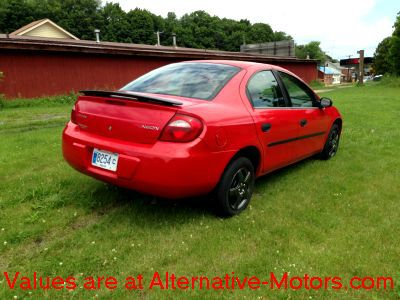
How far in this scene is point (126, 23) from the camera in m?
68.1

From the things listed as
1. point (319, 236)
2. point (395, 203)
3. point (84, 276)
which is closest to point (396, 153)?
point (395, 203)

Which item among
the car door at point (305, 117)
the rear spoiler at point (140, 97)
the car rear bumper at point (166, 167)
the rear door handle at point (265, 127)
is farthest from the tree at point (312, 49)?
the car rear bumper at point (166, 167)

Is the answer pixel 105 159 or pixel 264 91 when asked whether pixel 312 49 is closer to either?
pixel 264 91

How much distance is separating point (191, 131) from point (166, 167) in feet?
1.19

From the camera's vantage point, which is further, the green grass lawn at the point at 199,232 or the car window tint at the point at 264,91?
the car window tint at the point at 264,91

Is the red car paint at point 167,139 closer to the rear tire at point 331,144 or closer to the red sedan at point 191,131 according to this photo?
the red sedan at point 191,131

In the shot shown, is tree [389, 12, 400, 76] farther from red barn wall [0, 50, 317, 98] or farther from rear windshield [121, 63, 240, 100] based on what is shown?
rear windshield [121, 63, 240, 100]

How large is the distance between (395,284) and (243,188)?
1.55 meters

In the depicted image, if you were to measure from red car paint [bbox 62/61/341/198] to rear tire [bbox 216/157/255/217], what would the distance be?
0.36 ft

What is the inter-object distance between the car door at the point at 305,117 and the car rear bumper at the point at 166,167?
161 centimetres

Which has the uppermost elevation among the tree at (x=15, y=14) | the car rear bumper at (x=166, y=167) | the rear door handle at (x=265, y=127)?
the tree at (x=15, y=14)

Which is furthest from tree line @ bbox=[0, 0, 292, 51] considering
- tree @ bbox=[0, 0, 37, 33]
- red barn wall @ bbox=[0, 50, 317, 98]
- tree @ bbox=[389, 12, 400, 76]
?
tree @ bbox=[389, 12, 400, 76]

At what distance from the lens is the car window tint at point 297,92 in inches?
176

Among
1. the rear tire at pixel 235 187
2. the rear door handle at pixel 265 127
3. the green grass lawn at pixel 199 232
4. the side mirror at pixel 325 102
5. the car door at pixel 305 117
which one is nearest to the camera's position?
the green grass lawn at pixel 199 232
